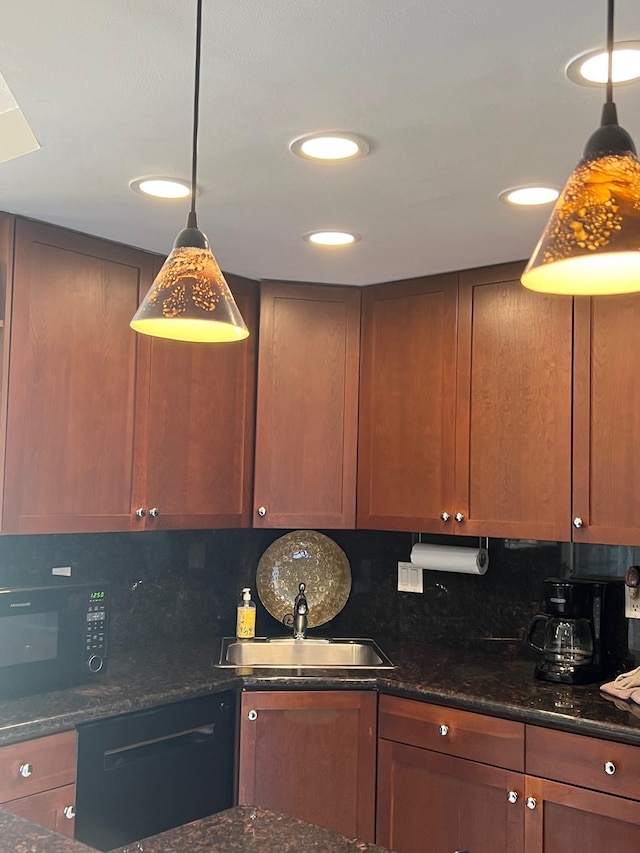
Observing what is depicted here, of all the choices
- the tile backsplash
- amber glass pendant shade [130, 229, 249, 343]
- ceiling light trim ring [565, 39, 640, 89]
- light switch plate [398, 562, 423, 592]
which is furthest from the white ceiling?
light switch plate [398, 562, 423, 592]

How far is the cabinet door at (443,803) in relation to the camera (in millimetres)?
2396

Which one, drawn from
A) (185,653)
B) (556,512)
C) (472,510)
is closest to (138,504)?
(185,653)

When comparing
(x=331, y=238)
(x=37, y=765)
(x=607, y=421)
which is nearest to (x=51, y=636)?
(x=37, y=765)

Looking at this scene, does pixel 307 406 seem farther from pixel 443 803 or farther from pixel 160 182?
pixel 443 803

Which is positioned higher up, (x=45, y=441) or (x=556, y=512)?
(x=45, y=441)

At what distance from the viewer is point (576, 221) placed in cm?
104

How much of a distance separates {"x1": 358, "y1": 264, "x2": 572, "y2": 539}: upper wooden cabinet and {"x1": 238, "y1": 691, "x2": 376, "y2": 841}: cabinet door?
682mm

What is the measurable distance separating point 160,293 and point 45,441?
4.07ft

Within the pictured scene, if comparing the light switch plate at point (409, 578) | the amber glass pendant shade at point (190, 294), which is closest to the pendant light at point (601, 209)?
the amber glass pendant shade at point (190, 294)

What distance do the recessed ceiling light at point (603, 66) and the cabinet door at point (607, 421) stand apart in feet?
3.52

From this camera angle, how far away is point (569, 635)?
8.77 feet

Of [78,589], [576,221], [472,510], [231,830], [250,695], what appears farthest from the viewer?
[472,510]

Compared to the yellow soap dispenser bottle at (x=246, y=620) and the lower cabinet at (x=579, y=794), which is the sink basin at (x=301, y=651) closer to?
the yellow soap dispenser bottle at (x=246, y=620)

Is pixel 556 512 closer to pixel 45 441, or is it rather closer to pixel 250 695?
pixel 250 695
